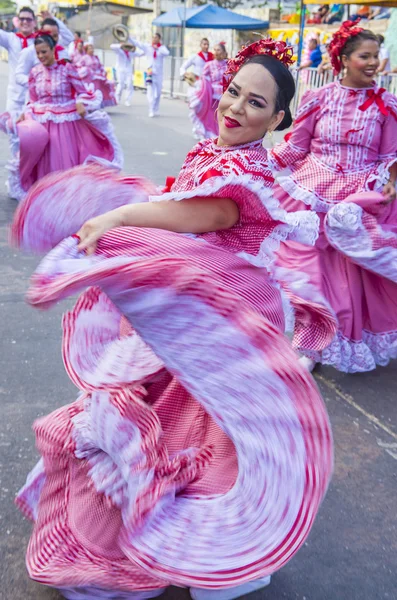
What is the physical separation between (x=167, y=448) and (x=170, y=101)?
2097 centimetres

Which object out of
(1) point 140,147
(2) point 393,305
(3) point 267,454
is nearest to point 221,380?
(3) point 267,454

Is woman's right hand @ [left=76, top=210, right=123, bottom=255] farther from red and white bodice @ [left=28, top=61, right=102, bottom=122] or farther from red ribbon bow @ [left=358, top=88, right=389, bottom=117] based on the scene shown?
red and white bodice @ [left=28, top=61, right=102, bottom=122]

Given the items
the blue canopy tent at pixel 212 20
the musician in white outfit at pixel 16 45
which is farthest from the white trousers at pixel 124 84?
the musician in white outfit at pixel 16 45

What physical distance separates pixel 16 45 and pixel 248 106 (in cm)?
652

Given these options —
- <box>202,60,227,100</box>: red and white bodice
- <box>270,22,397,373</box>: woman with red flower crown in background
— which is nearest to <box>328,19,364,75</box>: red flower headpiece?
<box>270,22,397,373</box>: woman with red flower crown in background

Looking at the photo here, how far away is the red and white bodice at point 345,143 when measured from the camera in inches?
147

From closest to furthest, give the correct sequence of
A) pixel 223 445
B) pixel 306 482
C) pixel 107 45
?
pixel 306 482, pixel 223 445, pixel 107 45

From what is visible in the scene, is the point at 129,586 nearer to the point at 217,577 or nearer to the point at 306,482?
the point at 217,577

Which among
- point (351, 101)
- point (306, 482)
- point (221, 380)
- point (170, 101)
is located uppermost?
point (351, 101)

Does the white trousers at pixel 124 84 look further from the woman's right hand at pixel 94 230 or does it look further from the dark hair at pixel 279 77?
the woman's right hand at pixel 94 230

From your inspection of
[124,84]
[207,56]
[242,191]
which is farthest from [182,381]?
[124,84]

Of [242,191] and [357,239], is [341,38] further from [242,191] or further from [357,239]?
[242,191]

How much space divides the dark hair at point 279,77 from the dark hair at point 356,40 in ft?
5.85

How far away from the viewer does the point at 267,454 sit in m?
1.57
